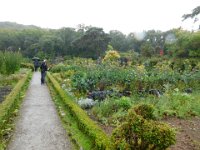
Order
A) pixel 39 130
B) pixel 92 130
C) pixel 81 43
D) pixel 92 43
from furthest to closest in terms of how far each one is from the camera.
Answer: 1. pixel 81 43
2. pixel 92 43
3. pixel 39 130
4. pixel 92 130

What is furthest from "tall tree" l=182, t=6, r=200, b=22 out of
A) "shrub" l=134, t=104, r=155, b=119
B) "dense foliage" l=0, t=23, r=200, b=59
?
"shrub" l=134, t=104, r=155, b=119

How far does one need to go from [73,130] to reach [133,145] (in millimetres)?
3030

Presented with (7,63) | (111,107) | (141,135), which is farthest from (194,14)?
(141,135)

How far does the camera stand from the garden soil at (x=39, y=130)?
7113 millimetres

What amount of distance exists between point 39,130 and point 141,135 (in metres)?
3.90

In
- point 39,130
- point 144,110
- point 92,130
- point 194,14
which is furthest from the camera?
point 194,14

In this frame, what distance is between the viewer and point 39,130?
841cm

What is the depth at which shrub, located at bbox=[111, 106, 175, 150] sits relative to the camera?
5.28 m

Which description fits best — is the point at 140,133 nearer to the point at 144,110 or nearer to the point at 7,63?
the point at 144,110

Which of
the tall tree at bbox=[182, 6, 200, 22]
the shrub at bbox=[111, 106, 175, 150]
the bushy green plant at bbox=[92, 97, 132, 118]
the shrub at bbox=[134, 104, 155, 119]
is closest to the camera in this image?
the shrub at bbox=[111, 106, 175, 150]

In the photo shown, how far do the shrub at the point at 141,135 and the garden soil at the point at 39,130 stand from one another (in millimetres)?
1882

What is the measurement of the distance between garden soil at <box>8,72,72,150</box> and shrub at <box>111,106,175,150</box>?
74.1 inches

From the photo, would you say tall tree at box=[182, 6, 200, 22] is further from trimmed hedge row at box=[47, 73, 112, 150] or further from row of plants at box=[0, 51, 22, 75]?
trimmed hedge row at box=[47, 73, 112, 150]

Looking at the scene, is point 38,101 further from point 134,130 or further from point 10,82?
point 134,130
